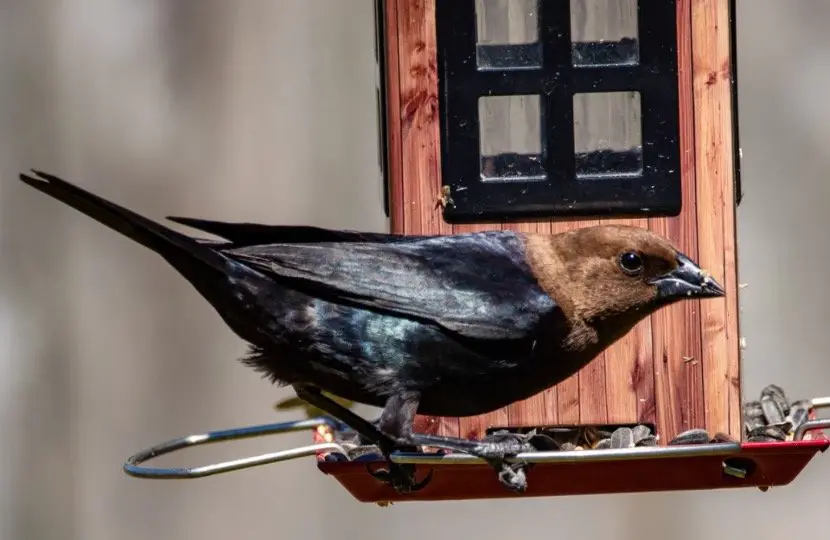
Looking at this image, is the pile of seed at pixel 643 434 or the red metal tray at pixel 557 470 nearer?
the red metal tray at pixel 557 470

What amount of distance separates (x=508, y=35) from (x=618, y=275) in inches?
34.5

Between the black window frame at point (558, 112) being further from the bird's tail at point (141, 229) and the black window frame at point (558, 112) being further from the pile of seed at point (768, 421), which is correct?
the bird's tail at point (141, 229)

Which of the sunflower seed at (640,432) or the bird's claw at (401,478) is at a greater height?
the sunflower seed at (640,432)

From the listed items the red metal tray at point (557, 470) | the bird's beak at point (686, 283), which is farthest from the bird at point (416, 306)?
the red metal tray at point (557, 470)

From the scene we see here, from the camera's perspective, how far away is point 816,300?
7828mm

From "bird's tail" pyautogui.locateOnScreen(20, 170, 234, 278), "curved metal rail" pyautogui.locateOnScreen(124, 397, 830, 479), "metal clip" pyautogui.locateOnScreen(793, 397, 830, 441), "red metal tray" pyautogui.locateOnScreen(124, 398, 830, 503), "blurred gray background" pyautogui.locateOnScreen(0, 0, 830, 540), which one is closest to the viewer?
"curved metal rail" pyautogui.locateOnScreen(124, 397, 830, 479)

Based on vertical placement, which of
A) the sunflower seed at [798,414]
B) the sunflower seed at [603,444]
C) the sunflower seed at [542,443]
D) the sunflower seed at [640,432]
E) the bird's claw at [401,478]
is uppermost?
the sunflower seed at [798,414]

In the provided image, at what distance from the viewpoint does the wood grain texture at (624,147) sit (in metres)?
5.15

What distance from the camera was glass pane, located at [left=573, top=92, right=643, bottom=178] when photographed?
17.0 feet

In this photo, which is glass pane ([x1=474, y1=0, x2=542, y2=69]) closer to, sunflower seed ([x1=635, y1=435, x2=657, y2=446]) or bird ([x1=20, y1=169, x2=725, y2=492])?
bird ([x1=20, y1=169, x2=725, y2=492])

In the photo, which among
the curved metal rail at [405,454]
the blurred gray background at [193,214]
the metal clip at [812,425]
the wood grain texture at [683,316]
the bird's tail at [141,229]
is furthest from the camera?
the blurred gray background at [193,214]

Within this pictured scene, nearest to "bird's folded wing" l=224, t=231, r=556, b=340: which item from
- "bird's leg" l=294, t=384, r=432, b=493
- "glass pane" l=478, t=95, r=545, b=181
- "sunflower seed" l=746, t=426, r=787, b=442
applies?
"bird's leg" l=294, t=384, r=432, b=493

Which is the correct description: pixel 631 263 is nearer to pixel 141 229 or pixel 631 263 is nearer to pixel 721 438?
pixel 721 438

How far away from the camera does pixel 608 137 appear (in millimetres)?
5188
